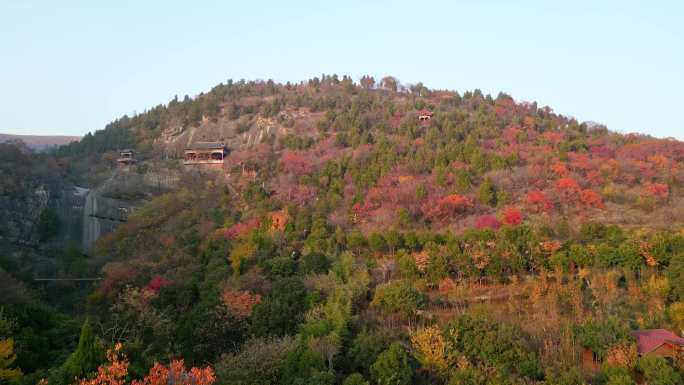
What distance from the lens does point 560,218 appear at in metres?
25.8

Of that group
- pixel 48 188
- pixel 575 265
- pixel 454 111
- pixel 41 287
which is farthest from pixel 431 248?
pixel 48 188

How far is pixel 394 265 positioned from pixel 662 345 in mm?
10448

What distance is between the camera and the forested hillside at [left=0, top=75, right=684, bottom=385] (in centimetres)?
1530

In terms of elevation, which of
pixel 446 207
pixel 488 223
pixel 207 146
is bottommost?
pixel 488 223

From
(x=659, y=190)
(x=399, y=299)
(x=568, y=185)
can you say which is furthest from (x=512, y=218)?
(x=399, y=299)

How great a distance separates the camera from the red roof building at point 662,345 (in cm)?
1530

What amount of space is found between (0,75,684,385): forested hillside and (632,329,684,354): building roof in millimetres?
308

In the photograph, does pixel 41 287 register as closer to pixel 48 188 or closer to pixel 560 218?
pixel 48 188

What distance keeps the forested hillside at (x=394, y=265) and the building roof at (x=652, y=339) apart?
31 cm

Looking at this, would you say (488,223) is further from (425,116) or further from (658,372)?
(425,116)

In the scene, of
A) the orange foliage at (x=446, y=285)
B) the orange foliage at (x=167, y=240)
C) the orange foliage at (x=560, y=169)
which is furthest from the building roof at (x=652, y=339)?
the orange foliage at (x=167, y=240)

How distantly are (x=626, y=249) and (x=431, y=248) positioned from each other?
24.3ft

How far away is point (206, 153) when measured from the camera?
4425 centimetres

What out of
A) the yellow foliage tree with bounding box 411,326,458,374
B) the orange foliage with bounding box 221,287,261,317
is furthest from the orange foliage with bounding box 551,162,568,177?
the orange foliage with bounding box 221,287,261,317
